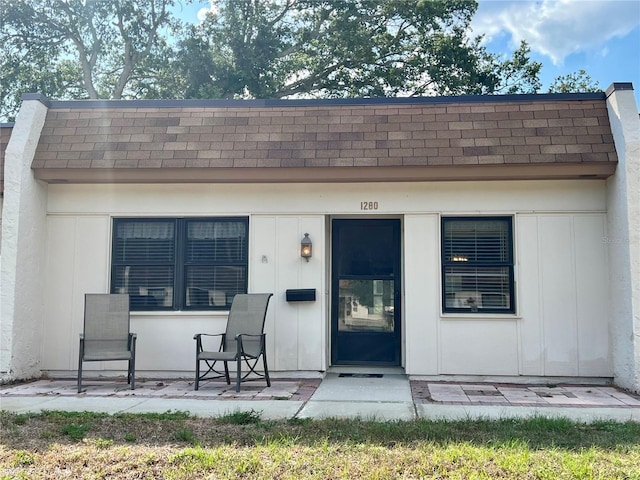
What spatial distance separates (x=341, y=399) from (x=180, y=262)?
3123 millimetres

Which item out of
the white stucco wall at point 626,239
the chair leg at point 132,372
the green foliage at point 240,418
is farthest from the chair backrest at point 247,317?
the white stucco wall at point 626,239

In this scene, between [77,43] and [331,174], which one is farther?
[77,43]

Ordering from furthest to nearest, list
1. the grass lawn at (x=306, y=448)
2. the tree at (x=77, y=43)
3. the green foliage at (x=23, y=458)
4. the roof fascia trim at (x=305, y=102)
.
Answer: the tree at (x=77, y=43), the roof fascia trim at (x=305, y=102), the green foliage at (x=23, y=458), the grass lawn at (x=306, y=448)

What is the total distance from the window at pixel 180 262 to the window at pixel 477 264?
2.87 metres

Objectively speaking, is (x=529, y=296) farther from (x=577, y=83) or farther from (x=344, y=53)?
(x=577, y=83)

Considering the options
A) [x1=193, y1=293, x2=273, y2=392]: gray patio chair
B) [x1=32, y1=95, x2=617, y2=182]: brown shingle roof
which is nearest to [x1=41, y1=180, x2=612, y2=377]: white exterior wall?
[x1=32, y1=95, x2=617, y2=182]: brown shingle roof

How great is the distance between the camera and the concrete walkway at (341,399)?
532 cm

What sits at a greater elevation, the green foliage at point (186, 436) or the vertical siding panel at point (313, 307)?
the vertical siding panel at point (313, 307)

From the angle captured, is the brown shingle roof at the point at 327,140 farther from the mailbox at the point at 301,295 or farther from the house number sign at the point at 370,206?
the mailbox at the point at 301,295

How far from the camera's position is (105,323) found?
22.5ft

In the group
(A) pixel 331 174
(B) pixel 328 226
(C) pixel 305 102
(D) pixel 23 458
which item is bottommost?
(D) pixel 23 458

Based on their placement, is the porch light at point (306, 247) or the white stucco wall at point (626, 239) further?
the porch light at point (306, 247)

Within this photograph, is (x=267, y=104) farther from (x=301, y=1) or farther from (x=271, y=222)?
(x=301, y=1)

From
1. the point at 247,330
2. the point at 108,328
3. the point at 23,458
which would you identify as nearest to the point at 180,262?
the point at 108,328
